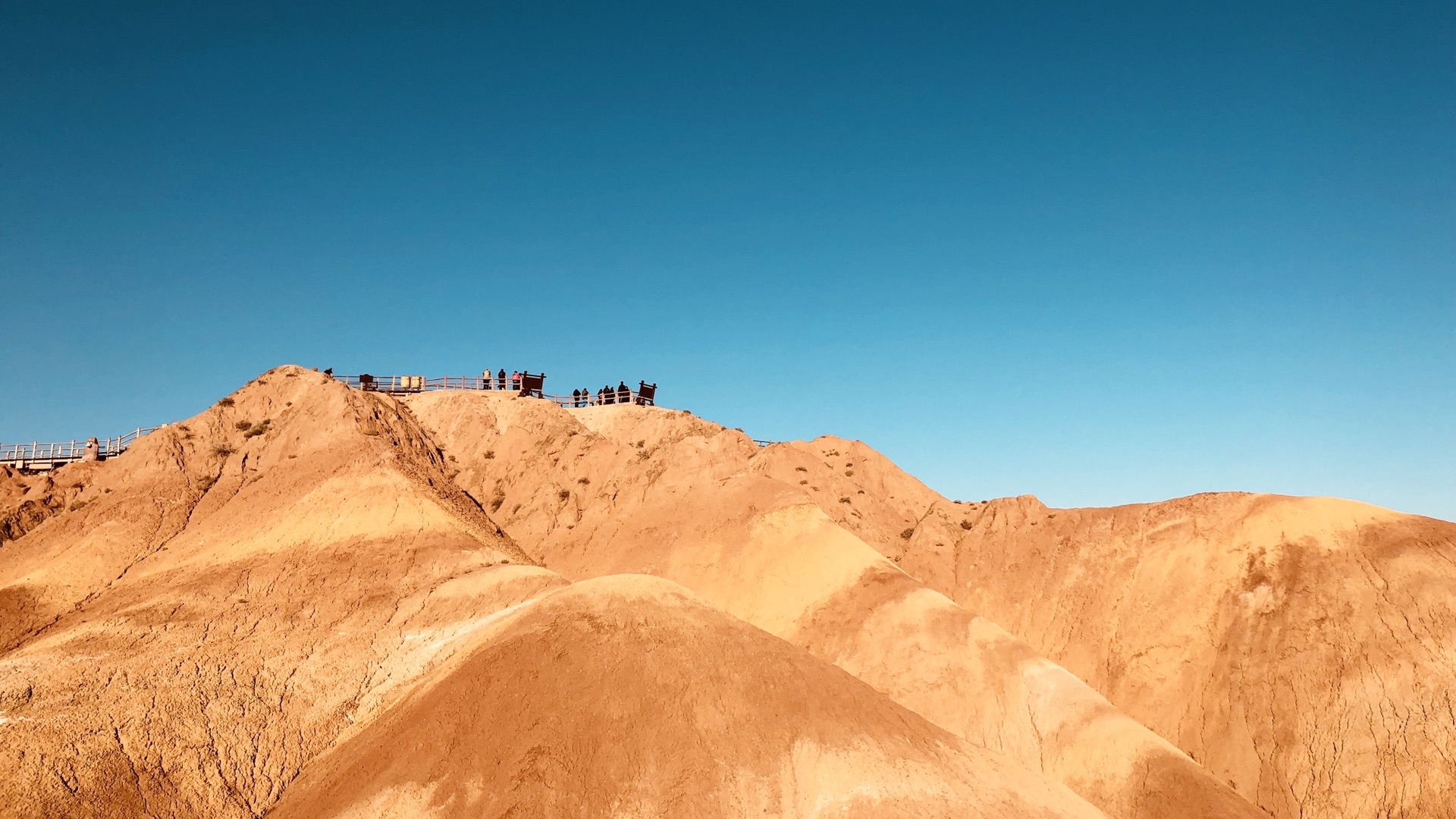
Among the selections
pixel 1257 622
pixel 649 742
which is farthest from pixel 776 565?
pixel 1257 622

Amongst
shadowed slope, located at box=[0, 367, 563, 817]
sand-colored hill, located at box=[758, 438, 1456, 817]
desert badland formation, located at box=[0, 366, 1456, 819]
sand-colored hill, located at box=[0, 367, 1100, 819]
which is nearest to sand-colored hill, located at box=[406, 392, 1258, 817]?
desert badland formation, located at box=[0, 366, 1456, 819]

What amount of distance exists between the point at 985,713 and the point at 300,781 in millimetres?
29472

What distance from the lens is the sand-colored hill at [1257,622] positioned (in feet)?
122

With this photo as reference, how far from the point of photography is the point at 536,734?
25.6m

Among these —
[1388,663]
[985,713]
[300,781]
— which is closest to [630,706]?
[300,781]

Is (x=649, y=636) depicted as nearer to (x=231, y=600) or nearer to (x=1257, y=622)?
(x=231, y=600)

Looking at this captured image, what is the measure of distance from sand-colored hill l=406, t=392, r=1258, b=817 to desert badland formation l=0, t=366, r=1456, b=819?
187 mm

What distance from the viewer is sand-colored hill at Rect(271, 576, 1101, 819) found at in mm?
24344

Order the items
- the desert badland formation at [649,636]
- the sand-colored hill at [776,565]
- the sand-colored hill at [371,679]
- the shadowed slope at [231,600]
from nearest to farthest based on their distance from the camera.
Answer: the sand-colored hill at [371,679] → the desert badland formation at [649,636] → the shadowed slope at [231,600] → the sand-colored hill at [776,565]

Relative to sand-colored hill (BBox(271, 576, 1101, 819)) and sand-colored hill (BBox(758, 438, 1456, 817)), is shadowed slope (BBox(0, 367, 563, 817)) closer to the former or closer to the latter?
sand-colored hill (BBox(271, 576, 1101, 819))

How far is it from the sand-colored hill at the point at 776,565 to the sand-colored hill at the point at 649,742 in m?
9.58

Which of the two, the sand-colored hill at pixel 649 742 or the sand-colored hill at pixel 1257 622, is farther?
the sand-colored hill at pixel 1257 622

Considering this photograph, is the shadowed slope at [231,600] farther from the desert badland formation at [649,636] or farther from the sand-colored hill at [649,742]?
the sand-colored hill at [649,742]

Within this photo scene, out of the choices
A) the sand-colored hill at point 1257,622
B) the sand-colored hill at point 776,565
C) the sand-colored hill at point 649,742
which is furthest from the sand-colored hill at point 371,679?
the sand-colored hill at point 1257,622
